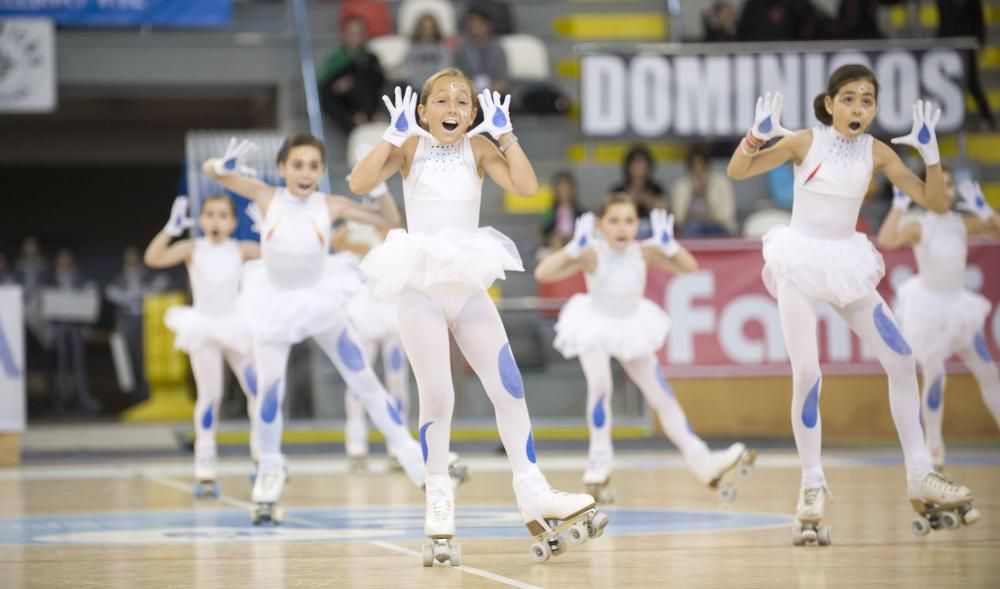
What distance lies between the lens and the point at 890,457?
36.2ft

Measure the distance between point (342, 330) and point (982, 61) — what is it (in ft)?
35.8

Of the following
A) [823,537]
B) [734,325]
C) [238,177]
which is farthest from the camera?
[734,325]

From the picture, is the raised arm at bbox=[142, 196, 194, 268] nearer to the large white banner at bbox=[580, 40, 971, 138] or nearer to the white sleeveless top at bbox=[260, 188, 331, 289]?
the white sleeveless top at bbox=[260, 188, 331, 289]

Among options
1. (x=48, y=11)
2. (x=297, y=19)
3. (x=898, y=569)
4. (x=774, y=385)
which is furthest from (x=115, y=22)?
(x=898, y=569)

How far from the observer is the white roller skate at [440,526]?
554 cm

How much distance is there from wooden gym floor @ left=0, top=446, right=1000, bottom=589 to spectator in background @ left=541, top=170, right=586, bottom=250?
3.88 metres

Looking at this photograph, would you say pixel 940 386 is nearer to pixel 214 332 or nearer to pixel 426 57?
pixel 214 332

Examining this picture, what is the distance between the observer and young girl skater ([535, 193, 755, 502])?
327 inches

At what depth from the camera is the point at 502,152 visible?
589 cm

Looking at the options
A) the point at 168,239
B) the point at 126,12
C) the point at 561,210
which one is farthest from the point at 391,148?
the point at 126,12

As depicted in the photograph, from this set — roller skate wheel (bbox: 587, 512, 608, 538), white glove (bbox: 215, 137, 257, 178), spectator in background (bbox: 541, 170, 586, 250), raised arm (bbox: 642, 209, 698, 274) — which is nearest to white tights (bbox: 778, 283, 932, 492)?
roller skate wheel (bbox: 587, 512, 608, 538)

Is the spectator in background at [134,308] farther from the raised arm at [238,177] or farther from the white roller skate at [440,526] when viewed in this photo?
the white roller skate at [440,526]

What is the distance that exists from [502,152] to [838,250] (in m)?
1.46

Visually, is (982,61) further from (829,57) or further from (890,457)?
(890,457)
